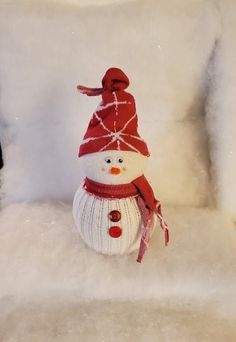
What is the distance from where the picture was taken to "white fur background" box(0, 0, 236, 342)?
2.72 ft

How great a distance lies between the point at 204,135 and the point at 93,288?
1.28 feet

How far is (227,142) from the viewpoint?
94 cm

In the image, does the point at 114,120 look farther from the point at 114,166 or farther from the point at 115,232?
the point at 115,232

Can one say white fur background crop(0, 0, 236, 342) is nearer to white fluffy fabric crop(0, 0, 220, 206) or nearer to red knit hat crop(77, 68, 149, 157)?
white fluffy fabric crop(0, 0, 220, 206)

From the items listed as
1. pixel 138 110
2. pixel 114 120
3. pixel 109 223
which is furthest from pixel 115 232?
pixel 138 110

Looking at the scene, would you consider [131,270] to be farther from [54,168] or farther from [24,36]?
[24,36]

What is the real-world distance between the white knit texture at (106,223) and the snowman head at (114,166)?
3cm

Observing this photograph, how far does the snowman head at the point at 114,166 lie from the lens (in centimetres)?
74

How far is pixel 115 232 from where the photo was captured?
762 millimetres

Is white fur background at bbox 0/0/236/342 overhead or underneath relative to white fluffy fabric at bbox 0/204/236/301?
overhead

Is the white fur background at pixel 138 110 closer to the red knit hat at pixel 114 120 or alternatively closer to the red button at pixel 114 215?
the red button at pixel 114 215

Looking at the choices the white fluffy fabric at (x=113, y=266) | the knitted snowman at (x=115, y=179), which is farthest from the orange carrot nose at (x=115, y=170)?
the white fluffy fabric at (x=113, y=266)

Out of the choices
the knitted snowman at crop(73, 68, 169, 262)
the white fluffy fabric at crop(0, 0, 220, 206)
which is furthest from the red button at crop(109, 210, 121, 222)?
the white fluffy fabric at crop(0, 0, 220, 206)

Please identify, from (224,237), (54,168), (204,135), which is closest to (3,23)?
(54,168)
